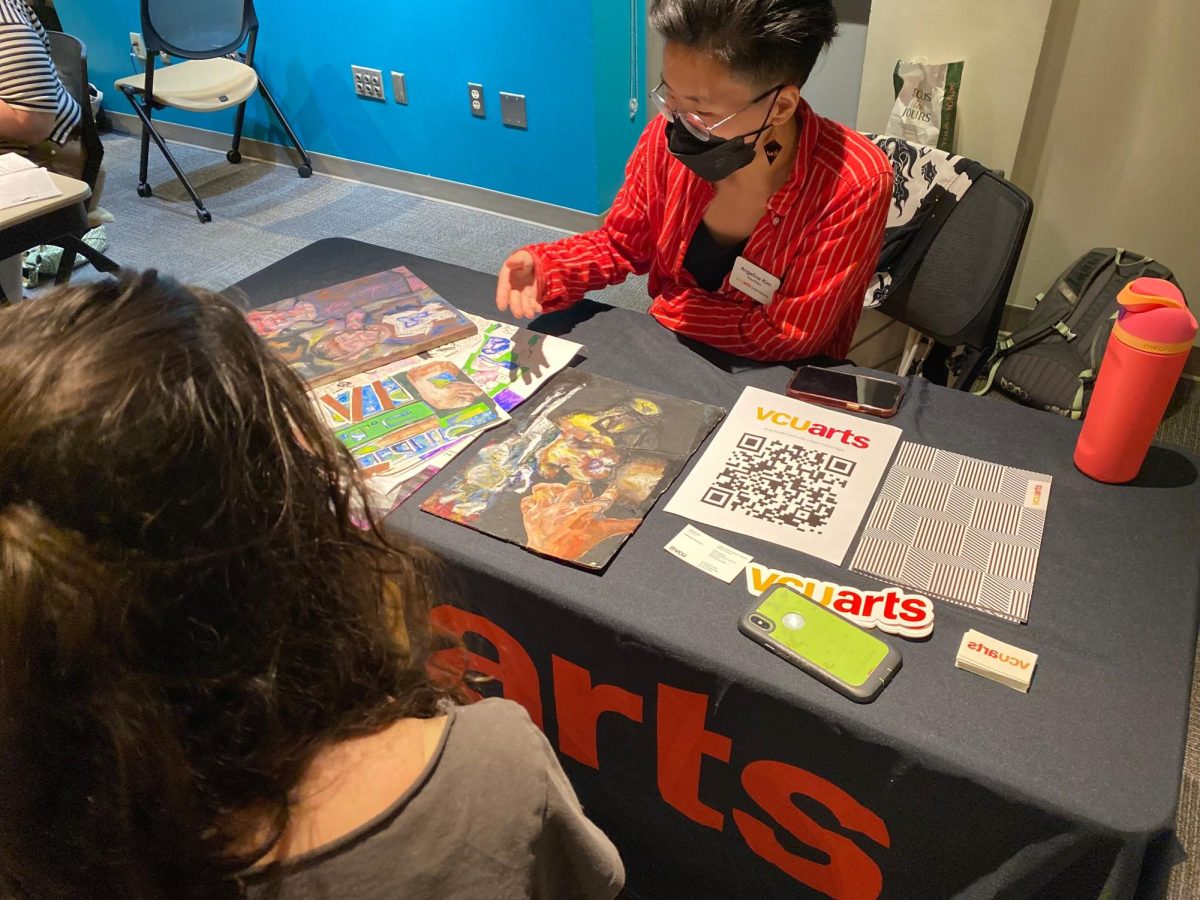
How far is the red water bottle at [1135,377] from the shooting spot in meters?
0.87

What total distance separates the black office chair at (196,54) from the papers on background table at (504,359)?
101 inches

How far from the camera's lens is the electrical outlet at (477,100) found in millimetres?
3141

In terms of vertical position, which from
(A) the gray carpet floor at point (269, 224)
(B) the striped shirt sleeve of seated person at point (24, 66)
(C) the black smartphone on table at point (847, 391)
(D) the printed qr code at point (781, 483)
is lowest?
(A) the gray carpet floor at point (269, 224)

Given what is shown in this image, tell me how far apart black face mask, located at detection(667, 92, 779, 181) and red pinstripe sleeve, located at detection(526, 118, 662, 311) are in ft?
0.55

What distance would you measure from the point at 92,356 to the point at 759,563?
2.29 ft

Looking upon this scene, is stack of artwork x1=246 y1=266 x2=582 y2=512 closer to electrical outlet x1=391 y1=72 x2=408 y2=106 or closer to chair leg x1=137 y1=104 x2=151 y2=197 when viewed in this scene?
electrical outlet x1=391 y1=72 x2=408 y2=106

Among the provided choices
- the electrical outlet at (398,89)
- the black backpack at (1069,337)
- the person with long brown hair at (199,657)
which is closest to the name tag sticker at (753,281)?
the person with long brown hair at (199,657)

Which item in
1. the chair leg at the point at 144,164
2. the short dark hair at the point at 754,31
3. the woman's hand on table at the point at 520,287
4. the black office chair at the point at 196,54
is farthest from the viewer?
the chair leg at the point at 144,164

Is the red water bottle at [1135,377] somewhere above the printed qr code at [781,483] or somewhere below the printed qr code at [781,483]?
above

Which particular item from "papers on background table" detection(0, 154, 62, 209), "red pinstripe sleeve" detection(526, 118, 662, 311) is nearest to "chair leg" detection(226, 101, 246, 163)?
"papers on background table" detection(0, 154, 62, 209)

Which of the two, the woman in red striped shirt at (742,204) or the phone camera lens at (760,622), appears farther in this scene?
the woman in red striped shirt at (742,204)

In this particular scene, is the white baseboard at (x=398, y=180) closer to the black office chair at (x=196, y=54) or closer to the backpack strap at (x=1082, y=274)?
the black office chair at (x=196, y=54)

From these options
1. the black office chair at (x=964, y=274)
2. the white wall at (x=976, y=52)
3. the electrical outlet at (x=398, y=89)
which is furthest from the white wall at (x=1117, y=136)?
the electrical outlet at (x=398, y=89)

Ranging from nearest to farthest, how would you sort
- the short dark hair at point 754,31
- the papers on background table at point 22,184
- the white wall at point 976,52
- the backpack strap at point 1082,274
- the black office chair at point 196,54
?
→ the short dark hair at point 754,31, the papers on background table at point 22,184, the white wall at point 976,52, the backpack strap at point 1082,274, the black office chair at point 196,54
